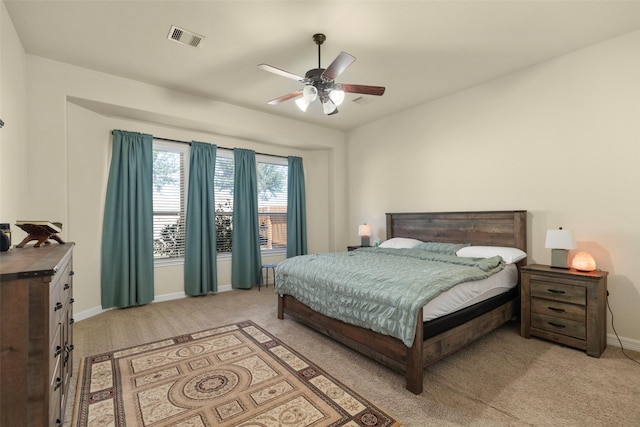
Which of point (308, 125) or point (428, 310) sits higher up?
point (308, 125)

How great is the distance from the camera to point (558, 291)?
2.80 metres

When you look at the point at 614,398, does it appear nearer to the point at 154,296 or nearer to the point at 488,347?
the point at 488,347

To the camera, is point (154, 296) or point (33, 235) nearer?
point (33, 235)

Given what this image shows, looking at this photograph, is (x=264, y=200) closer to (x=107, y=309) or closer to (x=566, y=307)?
(x=107, y=309)

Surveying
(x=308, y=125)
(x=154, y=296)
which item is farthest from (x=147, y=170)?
(x=308, y=125)

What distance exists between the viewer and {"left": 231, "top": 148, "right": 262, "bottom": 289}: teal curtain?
16.6 ft

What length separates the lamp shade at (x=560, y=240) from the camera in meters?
2.86

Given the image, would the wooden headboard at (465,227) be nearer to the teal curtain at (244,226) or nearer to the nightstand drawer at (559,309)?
the nightstand drawer at (559,309)

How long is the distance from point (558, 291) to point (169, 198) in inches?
201

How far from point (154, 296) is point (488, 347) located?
4330mm

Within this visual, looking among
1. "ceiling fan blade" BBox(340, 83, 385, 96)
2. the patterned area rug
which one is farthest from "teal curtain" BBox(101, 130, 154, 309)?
"ceiling fan blade" BBox(340, 83, 385, 96)

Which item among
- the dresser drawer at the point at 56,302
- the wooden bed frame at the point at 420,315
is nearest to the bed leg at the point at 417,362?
the wooden bed frame at the point at 420,315

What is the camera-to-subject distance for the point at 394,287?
92.0 inches

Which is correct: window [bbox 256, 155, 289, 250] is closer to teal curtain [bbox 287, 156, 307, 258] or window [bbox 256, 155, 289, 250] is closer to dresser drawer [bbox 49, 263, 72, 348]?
teal curtain [bbox 287, 156, 307, 258]
